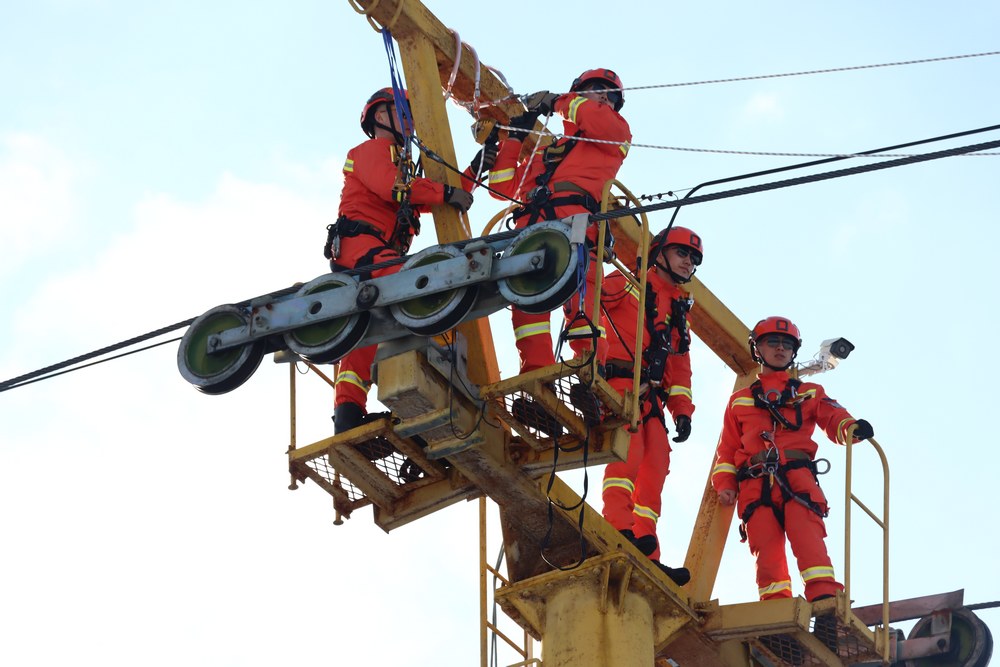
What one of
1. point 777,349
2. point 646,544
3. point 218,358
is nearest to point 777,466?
point 777,349

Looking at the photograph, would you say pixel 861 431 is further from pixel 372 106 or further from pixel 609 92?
pixel 372 106

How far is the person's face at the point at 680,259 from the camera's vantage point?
1325 centimetres

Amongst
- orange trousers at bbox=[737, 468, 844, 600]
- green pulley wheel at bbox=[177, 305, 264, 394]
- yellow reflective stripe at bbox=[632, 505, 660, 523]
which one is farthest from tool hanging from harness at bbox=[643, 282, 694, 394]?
green pulley wheel at bbox=[177, 305, 264, 394]

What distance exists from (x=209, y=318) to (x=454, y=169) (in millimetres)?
2314

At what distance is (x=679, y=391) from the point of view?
12625 millimetres

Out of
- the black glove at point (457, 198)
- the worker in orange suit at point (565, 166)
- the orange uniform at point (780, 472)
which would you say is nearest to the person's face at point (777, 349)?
the orange uniform at point (780, 472)

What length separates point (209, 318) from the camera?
10266 mm

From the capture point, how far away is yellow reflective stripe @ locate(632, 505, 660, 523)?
12.1 metres

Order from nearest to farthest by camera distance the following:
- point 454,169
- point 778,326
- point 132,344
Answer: point 132,344 < point 454,169 < point 778,326

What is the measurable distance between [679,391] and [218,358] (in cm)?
377

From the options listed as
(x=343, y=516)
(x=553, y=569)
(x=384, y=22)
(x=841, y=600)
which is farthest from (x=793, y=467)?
(x=384, y=22)

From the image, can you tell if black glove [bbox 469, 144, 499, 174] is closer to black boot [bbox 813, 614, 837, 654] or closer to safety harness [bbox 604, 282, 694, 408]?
safety harness [bbox 604, 282, 694, 408]

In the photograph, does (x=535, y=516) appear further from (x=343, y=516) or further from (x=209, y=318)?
(x=209, y=318)

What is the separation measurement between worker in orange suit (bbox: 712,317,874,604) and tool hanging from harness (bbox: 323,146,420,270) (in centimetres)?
306
